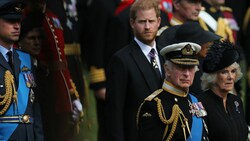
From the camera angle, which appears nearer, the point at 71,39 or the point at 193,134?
the point at 193,134

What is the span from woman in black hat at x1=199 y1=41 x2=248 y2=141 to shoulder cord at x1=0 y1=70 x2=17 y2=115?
152cm

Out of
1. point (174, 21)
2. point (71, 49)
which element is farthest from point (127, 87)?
point (174, 21)

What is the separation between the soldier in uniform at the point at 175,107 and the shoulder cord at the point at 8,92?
0.99 metres

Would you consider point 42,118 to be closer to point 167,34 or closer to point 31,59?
point 31,59

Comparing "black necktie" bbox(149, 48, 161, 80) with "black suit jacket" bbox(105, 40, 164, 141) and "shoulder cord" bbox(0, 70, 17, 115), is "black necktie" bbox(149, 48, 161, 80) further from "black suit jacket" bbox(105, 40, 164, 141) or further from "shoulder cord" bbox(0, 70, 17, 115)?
"shoulder cord" bbox(0, 70, 17, 115)

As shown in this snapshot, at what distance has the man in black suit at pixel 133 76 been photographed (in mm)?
8523

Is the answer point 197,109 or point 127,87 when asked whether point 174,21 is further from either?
point 197,109

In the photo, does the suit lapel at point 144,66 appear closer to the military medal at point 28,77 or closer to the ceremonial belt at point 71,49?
the ceremonial belt at point 71,49

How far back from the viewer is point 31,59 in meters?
8.17

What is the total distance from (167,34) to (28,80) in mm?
1332

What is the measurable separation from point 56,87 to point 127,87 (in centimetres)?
66

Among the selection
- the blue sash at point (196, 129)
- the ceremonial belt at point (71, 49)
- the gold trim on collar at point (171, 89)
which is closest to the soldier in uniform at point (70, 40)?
the ceremonial belt at point (71, 49)

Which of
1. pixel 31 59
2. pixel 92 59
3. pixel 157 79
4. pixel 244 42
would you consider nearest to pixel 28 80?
pixel 31 59

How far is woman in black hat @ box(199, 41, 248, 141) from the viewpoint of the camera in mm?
8016
